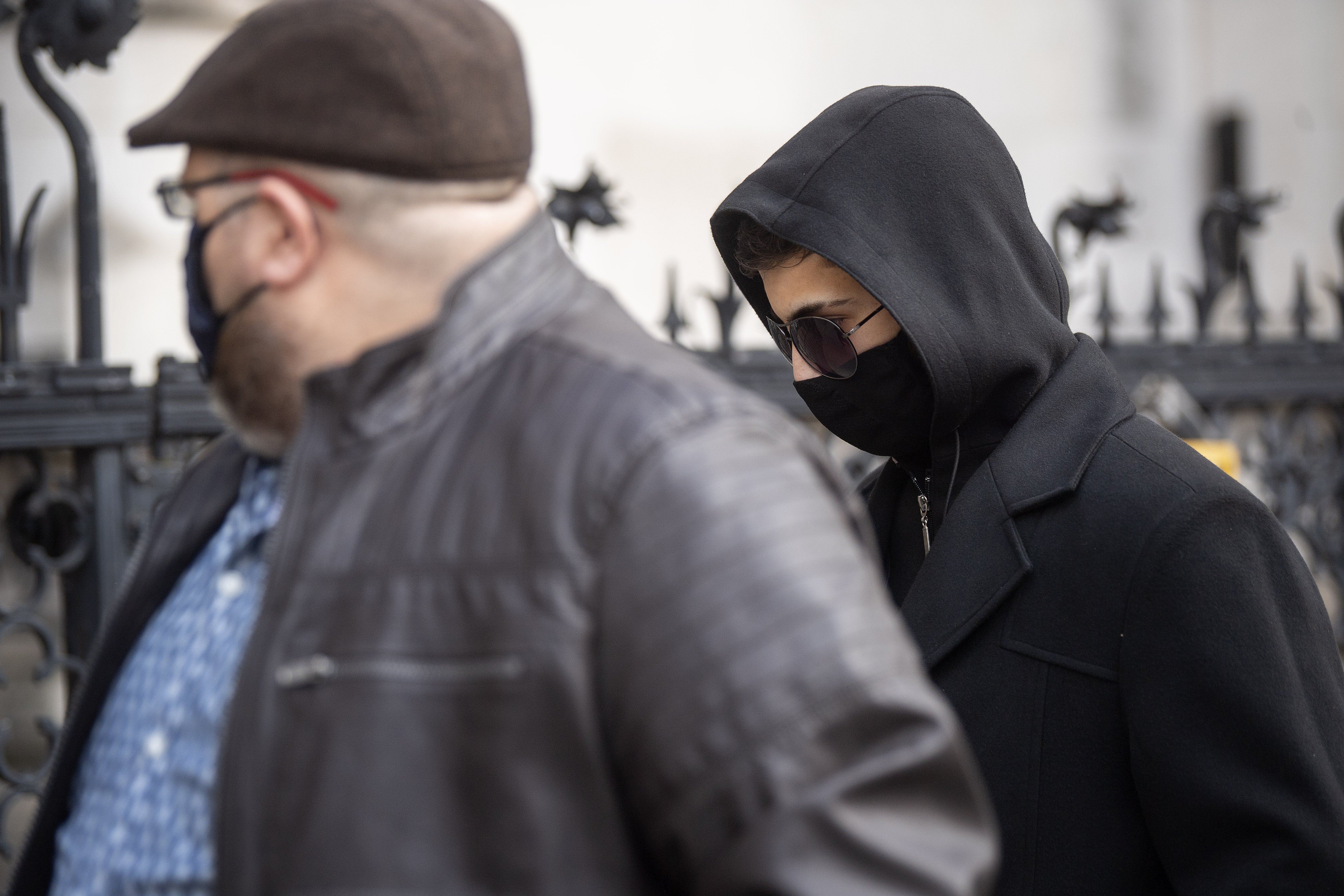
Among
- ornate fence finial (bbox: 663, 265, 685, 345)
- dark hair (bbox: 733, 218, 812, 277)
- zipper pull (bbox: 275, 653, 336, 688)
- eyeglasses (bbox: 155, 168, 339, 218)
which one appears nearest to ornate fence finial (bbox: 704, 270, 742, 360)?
ornate fence finial (bbox: 663, 265, 685, 345)

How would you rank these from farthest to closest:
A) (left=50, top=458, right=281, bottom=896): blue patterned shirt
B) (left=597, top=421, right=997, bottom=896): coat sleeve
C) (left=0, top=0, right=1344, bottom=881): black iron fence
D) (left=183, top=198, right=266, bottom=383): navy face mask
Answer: (left=0, top=0, right=1344, bottom=881): black iron fence → (left=183, top=198, right=266, bottom=383): navy face mask → (left=50, top=458, right=281, bottom=896): blue patterned shirt → (left=597, top=421, right=997, bottom=896): coat sleeve

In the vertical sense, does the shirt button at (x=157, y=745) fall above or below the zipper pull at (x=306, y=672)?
below

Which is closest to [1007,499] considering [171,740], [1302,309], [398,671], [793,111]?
[398,671]

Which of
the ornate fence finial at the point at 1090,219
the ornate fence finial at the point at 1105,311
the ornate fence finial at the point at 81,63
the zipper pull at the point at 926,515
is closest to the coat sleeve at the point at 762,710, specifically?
the zipper pull at the point at 926,515

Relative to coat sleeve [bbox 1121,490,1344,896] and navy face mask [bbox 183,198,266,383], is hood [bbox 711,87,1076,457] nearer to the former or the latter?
coat sleeve [bbox 1121,490,1344,896]

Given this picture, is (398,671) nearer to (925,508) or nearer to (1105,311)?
(925,508)

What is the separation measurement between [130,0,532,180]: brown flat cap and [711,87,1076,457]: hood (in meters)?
0.90

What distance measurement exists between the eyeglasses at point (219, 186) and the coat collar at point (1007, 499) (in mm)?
1096

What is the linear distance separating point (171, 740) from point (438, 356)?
465 millimetres

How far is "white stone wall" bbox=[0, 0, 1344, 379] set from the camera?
381cm

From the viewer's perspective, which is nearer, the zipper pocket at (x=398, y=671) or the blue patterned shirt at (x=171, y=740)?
the zipper pocket at (x=398, y=671)

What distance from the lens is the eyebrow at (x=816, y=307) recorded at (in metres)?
2.08

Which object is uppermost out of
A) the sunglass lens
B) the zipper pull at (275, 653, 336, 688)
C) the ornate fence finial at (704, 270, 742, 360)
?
the sunglass lens

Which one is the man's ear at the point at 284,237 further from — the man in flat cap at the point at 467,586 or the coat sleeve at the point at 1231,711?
the coat sleeve at the point at 1231,711
